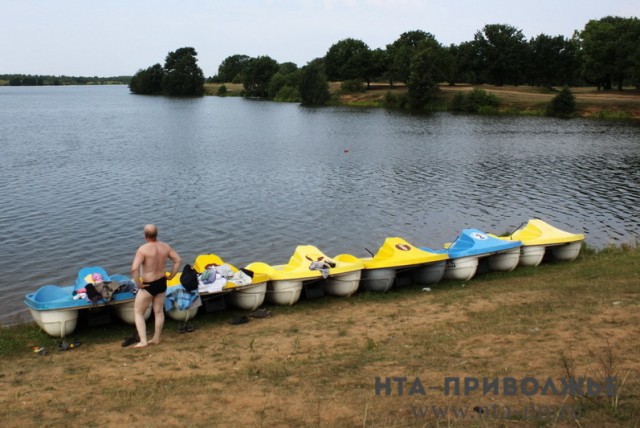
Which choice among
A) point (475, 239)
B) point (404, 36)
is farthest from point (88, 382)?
point (404, 36)

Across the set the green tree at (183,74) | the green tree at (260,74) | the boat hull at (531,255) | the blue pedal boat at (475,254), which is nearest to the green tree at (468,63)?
the green tree at (260,74)

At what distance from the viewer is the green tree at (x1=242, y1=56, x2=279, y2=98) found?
14738 cm

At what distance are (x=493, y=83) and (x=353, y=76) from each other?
30565mm

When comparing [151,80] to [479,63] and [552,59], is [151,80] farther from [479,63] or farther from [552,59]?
[552,59]

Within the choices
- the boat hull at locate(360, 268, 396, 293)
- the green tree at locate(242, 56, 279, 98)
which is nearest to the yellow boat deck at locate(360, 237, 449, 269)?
the boat hull at locate(360, 268, 396, 293)

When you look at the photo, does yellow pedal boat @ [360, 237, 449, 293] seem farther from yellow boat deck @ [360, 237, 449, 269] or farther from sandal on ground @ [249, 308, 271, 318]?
sandal on ground @ [249, 308, 271, 318]

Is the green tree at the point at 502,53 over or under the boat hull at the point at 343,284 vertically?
over

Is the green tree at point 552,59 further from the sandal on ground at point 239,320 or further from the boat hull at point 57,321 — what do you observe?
the boat hull at point 57,321

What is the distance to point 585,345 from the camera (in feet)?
30.1

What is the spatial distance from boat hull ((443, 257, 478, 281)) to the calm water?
5904 millimetres

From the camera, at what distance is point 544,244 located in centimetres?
1675

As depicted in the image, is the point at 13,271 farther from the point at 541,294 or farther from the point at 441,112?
the point at 441,112

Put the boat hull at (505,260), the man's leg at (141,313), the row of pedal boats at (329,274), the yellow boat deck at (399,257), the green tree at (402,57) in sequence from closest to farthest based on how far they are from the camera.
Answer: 1. the man's leg at (141,313)
2. the row of pedal boats at (329,274)
3. the yellow boat deck at (399,257)
4. the boat hull at (505,260)
5. the green tree at (402,57)

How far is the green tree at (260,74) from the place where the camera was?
5802 inches
